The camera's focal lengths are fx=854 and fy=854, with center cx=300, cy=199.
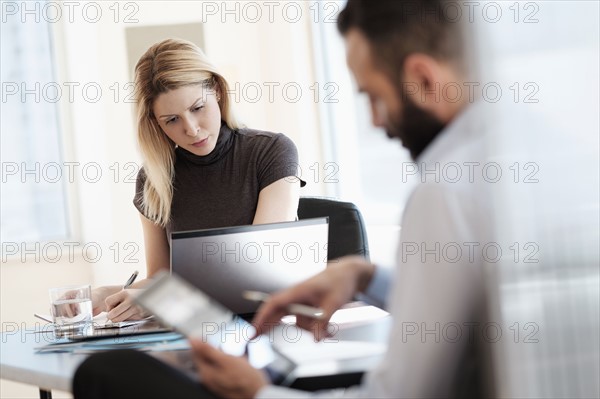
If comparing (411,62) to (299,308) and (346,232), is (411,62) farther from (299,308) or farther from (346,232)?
(346,232)

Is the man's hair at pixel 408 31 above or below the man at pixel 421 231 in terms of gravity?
above

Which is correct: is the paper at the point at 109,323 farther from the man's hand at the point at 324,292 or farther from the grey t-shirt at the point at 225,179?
the man's hand at the point at 324,292

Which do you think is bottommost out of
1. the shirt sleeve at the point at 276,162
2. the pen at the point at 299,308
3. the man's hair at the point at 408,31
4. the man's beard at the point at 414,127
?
the pen at the point at 299,308

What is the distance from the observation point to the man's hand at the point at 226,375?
1.15 meters

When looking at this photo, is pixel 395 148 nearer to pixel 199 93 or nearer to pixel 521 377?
pixel 199 93

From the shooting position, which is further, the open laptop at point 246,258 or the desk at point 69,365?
the open laptop at point 246,258

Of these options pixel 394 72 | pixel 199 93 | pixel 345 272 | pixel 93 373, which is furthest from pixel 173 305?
pixel 199 93

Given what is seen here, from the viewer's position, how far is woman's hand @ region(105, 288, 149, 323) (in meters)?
2.03

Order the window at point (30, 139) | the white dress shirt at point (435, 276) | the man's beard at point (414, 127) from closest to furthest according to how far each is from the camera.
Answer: the white dress shirt at point (435, 276)
the man's beard at point (414, 127)
the window at point (30, 139)

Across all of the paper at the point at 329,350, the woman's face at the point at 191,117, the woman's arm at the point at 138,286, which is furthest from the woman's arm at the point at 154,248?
the paper at the point at 329,350

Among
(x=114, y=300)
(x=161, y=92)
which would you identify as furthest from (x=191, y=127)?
(x=114, y=300)

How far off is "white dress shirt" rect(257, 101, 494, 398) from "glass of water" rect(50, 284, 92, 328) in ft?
3.40

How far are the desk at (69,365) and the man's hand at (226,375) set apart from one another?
0.23 meters

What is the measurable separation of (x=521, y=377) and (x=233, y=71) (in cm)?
361
